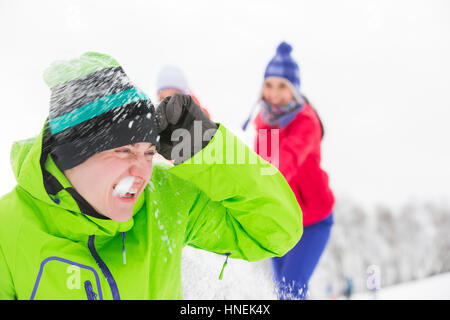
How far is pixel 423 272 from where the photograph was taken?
4199 mm

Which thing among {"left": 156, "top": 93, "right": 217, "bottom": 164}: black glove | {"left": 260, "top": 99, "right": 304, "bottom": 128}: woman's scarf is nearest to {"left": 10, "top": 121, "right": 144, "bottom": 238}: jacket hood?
{"left": 156, "top": 93, "right": 217, "bottom": 164}: black glove

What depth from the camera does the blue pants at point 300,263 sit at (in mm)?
2410

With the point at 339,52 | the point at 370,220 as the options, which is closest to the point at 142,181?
the point at 370,220

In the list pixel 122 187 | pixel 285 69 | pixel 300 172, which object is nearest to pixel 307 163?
pixel 300 172

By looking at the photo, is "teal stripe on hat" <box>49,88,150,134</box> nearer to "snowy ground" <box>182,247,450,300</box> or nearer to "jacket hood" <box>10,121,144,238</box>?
"jacket hood" <box>10,121,144,238</box>

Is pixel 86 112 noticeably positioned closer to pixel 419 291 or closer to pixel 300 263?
pixel 300 263

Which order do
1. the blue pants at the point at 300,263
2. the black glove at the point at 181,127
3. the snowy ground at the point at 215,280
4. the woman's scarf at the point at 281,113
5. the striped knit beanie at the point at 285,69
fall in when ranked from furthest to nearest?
the striped knit beanie at the point at 285,69, the woman's scarf at the point at 281,113, the blue pants at the point at 300,263, the snowy ground at the point at 215,280, the black glove at the point at 181,127

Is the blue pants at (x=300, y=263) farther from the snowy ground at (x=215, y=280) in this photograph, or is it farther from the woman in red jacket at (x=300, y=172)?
the snowy ground at (x=215, y=280)

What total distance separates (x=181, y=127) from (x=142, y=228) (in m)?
0.31

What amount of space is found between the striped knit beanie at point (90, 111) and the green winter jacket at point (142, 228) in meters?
0.07

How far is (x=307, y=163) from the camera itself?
2607 mm

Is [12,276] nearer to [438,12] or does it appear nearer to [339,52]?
[339,52]

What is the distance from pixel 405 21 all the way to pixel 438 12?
0.79 metres

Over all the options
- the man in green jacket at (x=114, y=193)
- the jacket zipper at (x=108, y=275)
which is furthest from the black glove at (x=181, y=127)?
the jacket zipper at (x=108, y=275)
